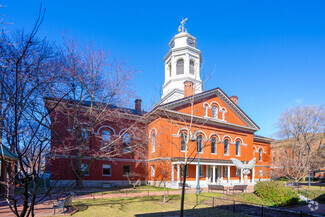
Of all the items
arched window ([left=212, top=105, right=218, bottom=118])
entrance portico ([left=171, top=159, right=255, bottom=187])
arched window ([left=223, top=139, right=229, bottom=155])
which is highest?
arched window ([left=212, top=105, right=218, bottom=118])

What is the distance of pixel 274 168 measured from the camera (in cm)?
4053

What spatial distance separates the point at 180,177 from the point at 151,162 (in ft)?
14.7

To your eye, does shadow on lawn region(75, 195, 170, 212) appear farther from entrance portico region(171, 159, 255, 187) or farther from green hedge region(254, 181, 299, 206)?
green hedge region(254, 181, 299, 206)

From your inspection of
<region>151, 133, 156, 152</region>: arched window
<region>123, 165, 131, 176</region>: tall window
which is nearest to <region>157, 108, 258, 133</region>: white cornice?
<region>151, 133, 156, 152</region>: arched window

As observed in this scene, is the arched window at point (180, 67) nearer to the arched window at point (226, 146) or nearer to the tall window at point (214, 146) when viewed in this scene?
the tall window at point (214, 146)

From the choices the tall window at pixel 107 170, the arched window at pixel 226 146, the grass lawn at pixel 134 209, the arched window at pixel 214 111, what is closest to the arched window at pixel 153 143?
the tall window at pixel 107 170

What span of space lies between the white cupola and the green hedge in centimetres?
1963

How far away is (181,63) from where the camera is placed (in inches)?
1478

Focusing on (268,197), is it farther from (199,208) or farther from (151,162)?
(151,162)

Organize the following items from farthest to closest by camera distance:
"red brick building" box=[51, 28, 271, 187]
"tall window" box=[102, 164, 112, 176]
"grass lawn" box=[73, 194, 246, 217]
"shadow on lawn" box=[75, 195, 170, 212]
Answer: "tall window" box=[102, 164, 112, 176], "red brick building" box=[51, 28, 271, 187], "shadow on lawn" box=[75, 195, 170, 212], "grass lawn" box=[73, 194, 246, 217]

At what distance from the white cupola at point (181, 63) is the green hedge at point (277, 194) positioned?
1963 cm

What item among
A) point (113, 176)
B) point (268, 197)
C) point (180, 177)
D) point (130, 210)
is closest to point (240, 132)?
point (180, 177)

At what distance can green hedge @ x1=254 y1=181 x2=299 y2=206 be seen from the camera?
1714cm

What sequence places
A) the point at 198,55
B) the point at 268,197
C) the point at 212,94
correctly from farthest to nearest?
1. the point at 198,55
2. the point at 212,94
3. the point at 268,197
